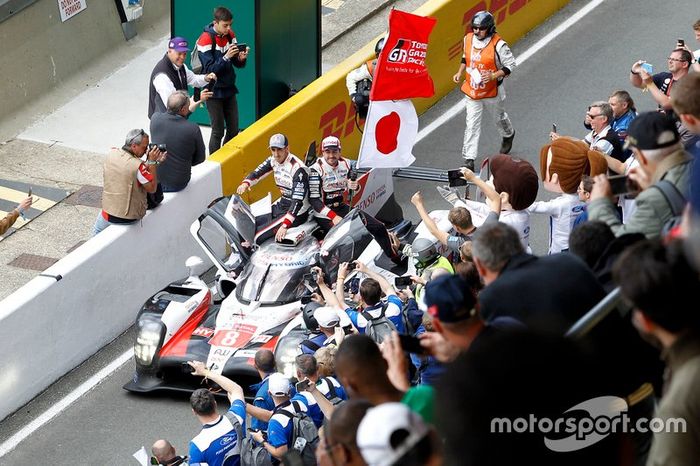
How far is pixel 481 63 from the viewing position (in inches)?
579

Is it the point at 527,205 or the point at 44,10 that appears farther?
the point at 44,10

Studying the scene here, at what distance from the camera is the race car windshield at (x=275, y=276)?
1159 cm

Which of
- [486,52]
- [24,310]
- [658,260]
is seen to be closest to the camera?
[658,260]

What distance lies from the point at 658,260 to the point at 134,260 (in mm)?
8217

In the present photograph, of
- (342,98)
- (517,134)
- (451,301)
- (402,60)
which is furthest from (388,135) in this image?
(451,301)

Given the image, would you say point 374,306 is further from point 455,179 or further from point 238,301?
point 455,179

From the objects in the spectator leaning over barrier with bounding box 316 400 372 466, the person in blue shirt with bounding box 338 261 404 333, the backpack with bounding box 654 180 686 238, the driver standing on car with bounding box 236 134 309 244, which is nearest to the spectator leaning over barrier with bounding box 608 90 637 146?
the driver standing on car with bounding box 236 134 309 244

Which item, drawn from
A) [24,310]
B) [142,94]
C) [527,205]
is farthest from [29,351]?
[142,94]

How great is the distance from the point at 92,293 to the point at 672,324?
26.3 ft

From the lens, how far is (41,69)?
17500mm

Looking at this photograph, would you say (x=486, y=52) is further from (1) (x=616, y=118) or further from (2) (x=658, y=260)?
(2) (x=658, y=260)

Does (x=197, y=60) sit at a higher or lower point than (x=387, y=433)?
lower

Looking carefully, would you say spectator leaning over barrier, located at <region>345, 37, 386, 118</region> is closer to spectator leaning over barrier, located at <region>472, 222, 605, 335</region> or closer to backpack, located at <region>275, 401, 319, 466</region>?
backpack, located at <region>275, 401, 319, 466</region>

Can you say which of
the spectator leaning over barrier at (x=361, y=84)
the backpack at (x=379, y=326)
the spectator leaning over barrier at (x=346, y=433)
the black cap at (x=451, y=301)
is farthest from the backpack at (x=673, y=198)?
the spectator leaning over barrier at (x=361, y=84)
